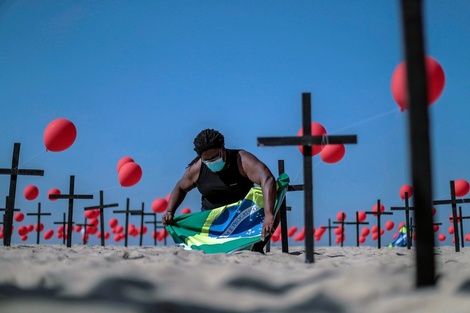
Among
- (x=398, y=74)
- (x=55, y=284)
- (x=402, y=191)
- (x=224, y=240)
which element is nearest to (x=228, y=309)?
(x=55, y=284)

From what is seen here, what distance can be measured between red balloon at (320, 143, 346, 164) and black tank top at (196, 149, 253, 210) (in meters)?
2.11

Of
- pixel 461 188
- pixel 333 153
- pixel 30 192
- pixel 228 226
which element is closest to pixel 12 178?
pixel 228 226

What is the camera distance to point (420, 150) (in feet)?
8.32

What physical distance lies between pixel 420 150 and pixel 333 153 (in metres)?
5.77

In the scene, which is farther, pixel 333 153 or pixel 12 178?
pixel 12 178

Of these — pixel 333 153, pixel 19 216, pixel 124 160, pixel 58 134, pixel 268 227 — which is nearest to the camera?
pixel 268 227

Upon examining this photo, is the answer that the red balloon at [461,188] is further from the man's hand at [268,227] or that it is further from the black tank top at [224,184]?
the man's hand at [268,227]

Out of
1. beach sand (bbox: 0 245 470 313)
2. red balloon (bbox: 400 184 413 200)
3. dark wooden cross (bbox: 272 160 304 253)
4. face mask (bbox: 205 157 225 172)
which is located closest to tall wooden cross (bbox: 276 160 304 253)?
dark wooden cross (bbox: 272 160 304 253)

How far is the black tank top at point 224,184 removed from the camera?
650 cm

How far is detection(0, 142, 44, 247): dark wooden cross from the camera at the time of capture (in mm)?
8523

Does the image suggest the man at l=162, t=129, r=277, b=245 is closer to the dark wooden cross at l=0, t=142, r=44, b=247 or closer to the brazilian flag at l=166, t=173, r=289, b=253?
the brazilian flag at l=166, t=173, r=289, b=253

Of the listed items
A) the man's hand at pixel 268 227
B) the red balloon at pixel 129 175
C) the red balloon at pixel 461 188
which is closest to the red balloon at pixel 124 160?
the red balloon at pixel 129 175

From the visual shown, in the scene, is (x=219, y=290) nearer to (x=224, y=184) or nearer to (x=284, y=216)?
(x=224, y=184)

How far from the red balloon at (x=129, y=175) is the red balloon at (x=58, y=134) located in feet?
6.71
